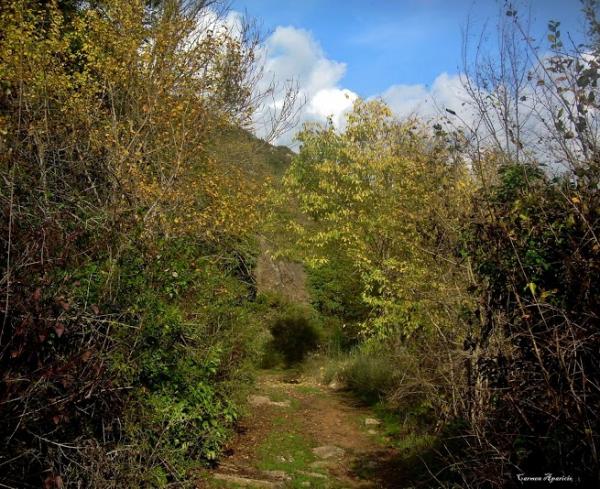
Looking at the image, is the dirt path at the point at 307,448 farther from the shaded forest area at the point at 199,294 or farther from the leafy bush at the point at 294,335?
the leafy bush at the point at 294,335

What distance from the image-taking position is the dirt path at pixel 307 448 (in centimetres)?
746

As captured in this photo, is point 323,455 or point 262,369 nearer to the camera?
point 323,455

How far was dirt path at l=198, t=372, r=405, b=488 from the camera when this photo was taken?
24.5ft

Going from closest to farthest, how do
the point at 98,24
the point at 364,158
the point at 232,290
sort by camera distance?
the point at 232,290 → the point at 98,24 → the point at 364,158

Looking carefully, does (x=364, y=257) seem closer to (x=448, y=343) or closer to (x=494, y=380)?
(x=448, y=343)

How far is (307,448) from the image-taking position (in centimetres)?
916

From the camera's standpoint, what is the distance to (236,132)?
52.0 ft

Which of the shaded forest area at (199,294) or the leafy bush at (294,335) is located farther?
the leafy bush at (294,335)

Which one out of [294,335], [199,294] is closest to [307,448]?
[199,294]

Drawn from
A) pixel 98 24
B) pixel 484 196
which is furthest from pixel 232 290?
pixel 98 24

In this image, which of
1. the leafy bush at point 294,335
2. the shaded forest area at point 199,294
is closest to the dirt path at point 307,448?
the shaded forest area at point 199,294

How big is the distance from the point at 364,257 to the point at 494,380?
8422 millimetres

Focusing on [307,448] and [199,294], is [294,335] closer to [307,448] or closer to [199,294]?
[307,448]

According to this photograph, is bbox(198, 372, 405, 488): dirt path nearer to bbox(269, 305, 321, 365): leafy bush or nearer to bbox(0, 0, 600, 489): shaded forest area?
bbox(0, 0, 600, 489): shaded forest area
